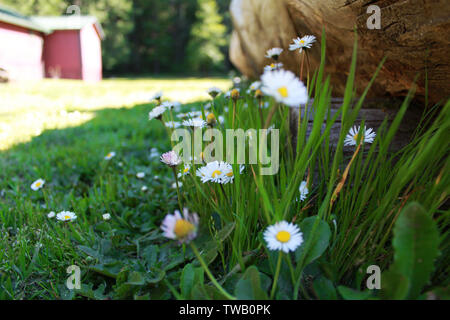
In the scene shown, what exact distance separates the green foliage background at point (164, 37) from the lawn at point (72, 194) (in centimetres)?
1295

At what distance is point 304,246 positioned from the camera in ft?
2.20

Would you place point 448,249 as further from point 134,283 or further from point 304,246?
point 134,283

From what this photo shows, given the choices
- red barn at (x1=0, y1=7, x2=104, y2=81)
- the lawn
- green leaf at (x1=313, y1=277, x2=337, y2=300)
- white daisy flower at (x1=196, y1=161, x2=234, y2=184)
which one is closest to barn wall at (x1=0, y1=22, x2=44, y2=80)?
red barn at (x1=0, y1=7, x2=104, y2=81)

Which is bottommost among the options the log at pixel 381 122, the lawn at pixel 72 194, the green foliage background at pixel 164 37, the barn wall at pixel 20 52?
the lawn at pixel 72 194

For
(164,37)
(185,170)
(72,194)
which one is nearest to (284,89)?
(185,170)

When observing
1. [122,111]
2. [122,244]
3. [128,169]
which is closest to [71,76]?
[122,111]

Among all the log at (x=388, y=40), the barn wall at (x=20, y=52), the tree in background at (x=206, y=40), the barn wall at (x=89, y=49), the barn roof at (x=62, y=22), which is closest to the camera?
the log at (x=388, y=40)

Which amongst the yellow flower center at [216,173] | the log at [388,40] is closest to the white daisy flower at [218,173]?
the yellow flower center at [216,173]

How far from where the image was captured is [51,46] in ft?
32.3

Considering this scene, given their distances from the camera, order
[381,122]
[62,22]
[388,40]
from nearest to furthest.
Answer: [388,40]
[381,122]
[62,22]

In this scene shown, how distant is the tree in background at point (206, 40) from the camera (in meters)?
17.2

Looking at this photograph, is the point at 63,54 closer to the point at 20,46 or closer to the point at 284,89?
the point at 20,46

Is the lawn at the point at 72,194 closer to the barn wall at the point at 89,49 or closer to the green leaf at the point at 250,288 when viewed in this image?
the green leaf at the point at 250,288

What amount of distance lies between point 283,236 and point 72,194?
3.73 feet
